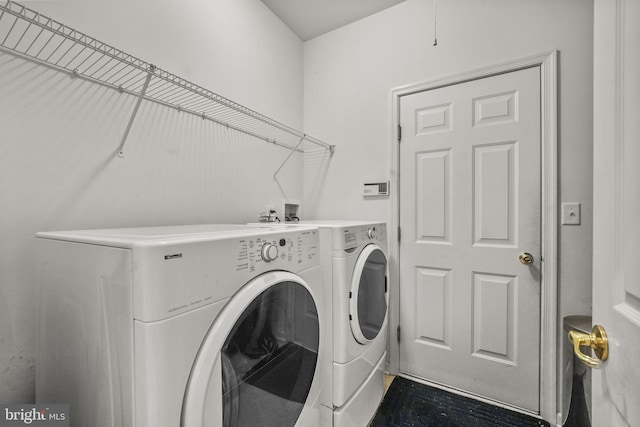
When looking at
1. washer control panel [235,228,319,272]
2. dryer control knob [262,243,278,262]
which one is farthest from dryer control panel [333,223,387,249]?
dryer control knob [262,243,278,262]

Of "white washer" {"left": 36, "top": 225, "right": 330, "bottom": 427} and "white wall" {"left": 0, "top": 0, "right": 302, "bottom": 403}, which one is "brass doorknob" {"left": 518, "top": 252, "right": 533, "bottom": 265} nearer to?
"white washer" {"left": 36, "top": 225, "right": 330, "bottom": 427}

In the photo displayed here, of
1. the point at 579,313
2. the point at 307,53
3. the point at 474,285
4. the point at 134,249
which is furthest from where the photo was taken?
the point at 307,53

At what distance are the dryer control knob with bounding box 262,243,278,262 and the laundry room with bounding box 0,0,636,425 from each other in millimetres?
721

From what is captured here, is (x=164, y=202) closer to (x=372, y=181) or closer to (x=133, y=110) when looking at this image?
(x=133, y=110)

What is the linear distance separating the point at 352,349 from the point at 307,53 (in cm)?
240

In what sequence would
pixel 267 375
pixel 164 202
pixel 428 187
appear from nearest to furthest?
pixel 267 375
pixel 164 202
pixel 428 187

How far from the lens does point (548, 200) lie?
152cm

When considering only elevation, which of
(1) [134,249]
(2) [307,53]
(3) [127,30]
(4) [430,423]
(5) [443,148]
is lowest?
(4) [430,423]

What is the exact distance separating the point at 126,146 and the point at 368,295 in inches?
55.8

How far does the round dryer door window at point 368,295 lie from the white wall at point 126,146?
856mm

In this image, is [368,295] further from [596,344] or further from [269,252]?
[596,344]

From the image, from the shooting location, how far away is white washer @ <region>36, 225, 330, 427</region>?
0.57m

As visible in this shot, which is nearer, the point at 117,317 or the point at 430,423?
the point at 117,317

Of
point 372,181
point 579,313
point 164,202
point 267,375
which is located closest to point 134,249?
point 267,375
